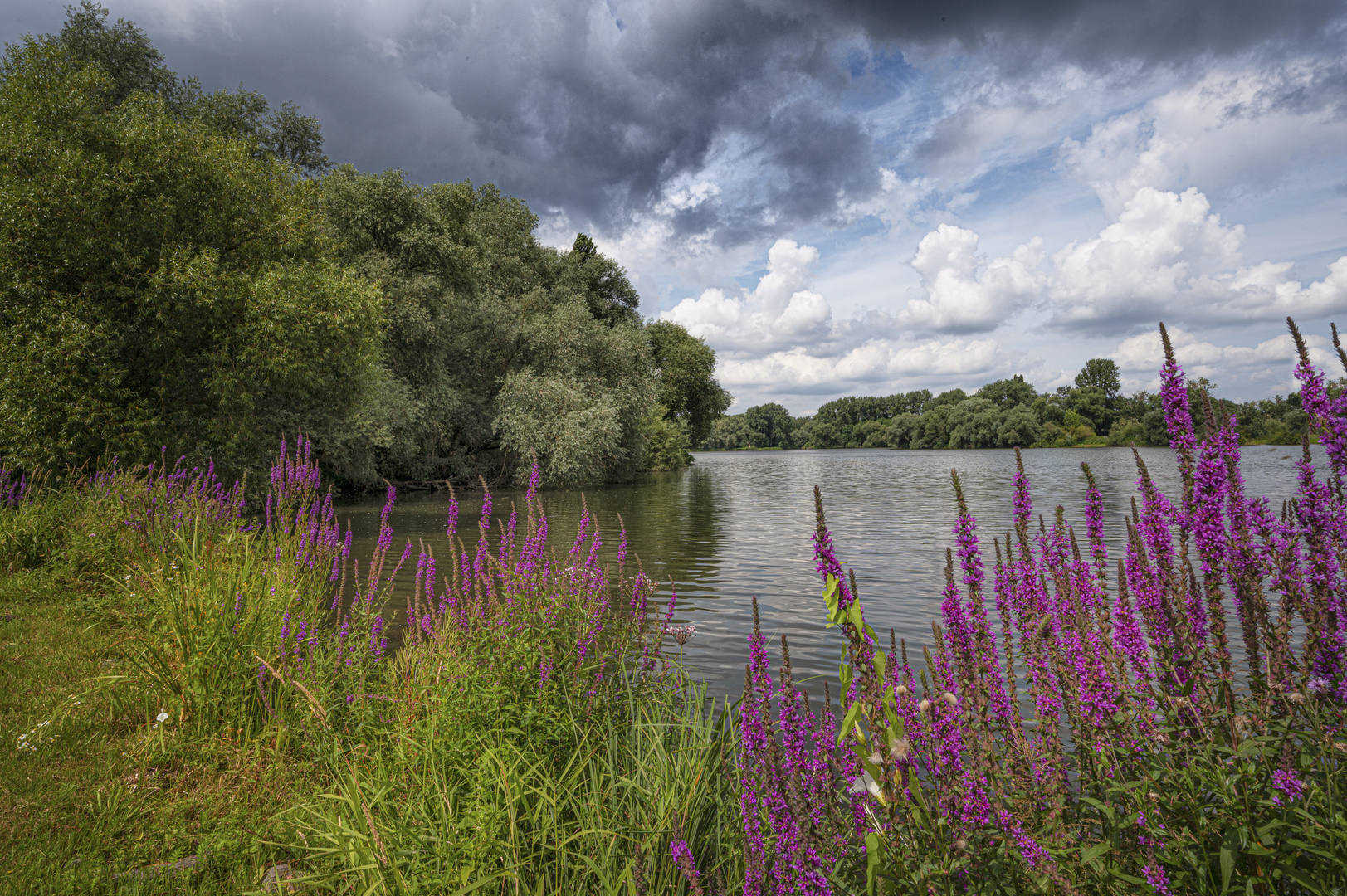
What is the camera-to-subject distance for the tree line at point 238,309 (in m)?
16.0

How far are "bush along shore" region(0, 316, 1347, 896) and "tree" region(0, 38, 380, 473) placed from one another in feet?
44.9

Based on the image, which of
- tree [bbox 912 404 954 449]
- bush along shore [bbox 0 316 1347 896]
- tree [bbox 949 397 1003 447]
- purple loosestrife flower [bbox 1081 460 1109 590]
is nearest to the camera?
bush along shore [bbox 0 316 1347 896]

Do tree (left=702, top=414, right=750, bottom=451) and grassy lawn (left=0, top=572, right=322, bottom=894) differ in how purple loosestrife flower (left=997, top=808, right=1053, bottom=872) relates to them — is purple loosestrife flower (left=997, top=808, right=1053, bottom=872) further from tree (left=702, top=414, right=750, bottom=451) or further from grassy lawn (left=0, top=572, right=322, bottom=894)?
tree (left=702, top=414, right=750, bottom=451)

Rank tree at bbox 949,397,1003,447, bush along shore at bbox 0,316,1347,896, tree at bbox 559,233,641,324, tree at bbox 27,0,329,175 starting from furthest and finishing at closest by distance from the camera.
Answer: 1. tree at bbox 949,397,1003,447
2. tree at bbox 559,233,641,324
3. tree at bbox 27,0,329,175
4. bush along shore at bbox 0,316,1347,896

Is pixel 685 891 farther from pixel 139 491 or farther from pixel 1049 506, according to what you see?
pixel 1049 506

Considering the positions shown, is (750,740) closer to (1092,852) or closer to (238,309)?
(1092,852)

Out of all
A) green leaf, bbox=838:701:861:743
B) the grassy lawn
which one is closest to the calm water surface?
green leaf, bbox=838:701:861:743

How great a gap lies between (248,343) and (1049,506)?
28656 millimetres

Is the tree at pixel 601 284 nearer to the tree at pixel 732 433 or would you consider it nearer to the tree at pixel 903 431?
the tree at pixel 903 431

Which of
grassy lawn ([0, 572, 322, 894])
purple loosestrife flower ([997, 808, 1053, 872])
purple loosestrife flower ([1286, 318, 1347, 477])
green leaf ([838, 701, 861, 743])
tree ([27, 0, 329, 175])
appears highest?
tree ([27, 0, 329, 175])

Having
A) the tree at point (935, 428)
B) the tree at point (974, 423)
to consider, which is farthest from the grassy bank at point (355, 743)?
the tree at point (935, 428)

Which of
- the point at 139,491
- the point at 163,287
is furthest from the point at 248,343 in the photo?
the point at 139,491

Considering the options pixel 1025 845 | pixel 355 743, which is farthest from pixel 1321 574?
pixel 355 743

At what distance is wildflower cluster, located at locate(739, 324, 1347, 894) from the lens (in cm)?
236
